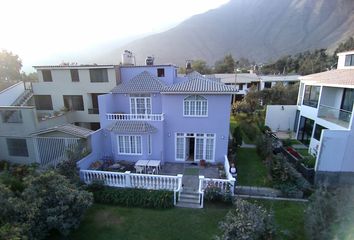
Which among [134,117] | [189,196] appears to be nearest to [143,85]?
[134,117]

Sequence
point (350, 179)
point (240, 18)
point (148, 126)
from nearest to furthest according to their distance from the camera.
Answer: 1. point (350, 179)
2. point (148, 126)
3. point (240, 18)

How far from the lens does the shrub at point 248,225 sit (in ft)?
25.2

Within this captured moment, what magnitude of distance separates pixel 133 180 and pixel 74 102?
1438 centimetres

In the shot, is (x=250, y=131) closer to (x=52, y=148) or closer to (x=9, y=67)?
(x=52, y=148)

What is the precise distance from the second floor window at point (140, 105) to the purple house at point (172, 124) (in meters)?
0.10

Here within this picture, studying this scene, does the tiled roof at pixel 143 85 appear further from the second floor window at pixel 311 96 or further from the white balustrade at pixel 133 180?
the second floor window at pixel 311 96

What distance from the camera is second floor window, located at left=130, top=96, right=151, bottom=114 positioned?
62.5 ft

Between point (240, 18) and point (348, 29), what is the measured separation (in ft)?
318

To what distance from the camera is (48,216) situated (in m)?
9.12

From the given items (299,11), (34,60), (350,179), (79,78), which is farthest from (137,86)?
(34,60)

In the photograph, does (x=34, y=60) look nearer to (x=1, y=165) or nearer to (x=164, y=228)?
(x=1, y=165)

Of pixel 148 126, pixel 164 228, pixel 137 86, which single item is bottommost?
pixel 164 228

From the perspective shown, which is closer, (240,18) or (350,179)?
(350,179)

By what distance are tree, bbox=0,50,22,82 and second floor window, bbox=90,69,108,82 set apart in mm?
31518
